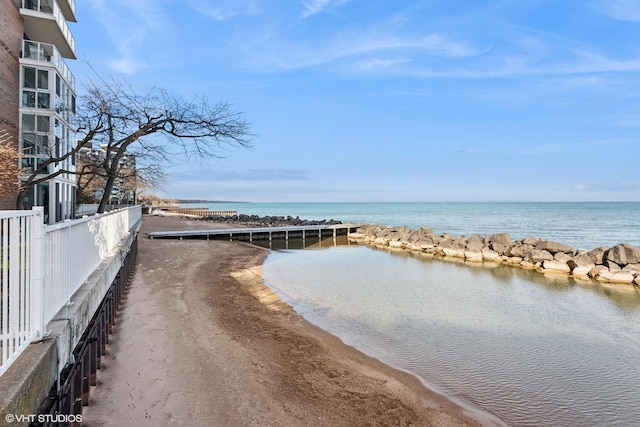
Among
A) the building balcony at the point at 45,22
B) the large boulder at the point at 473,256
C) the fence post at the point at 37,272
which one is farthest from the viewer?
the large boulder at the point at 473,256

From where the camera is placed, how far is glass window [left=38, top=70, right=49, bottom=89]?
19850 mm

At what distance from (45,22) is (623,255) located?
33.0 metres

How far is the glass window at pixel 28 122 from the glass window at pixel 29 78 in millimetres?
1589

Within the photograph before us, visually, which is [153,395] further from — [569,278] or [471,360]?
[569,278]

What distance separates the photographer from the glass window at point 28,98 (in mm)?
19266

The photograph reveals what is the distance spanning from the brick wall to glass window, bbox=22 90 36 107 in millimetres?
405

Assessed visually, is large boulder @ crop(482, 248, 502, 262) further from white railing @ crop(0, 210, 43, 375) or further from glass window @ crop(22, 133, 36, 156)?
glass window @ crop(22, 133, 36, 156)

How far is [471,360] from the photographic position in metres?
7.77

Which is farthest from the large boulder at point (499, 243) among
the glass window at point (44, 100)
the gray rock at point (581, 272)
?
the glass window at point (44, 100)

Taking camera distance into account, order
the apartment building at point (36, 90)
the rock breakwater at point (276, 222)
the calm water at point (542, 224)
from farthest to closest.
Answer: the rock breakwater at point (276, 222), the calm water at point (542, 224), the apartment building at point (36, 90)

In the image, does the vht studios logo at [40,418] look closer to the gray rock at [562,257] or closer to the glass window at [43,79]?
the glass window at [43,79]

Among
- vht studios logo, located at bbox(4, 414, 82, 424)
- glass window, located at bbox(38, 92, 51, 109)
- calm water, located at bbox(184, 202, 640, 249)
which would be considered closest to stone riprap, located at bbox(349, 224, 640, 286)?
calm water, located at bbox(184, 202, 640, 249)

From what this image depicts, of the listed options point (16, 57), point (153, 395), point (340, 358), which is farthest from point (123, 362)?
point (16, 57)

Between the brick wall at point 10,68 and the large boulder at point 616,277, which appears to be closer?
the brick wall at point 10,68
